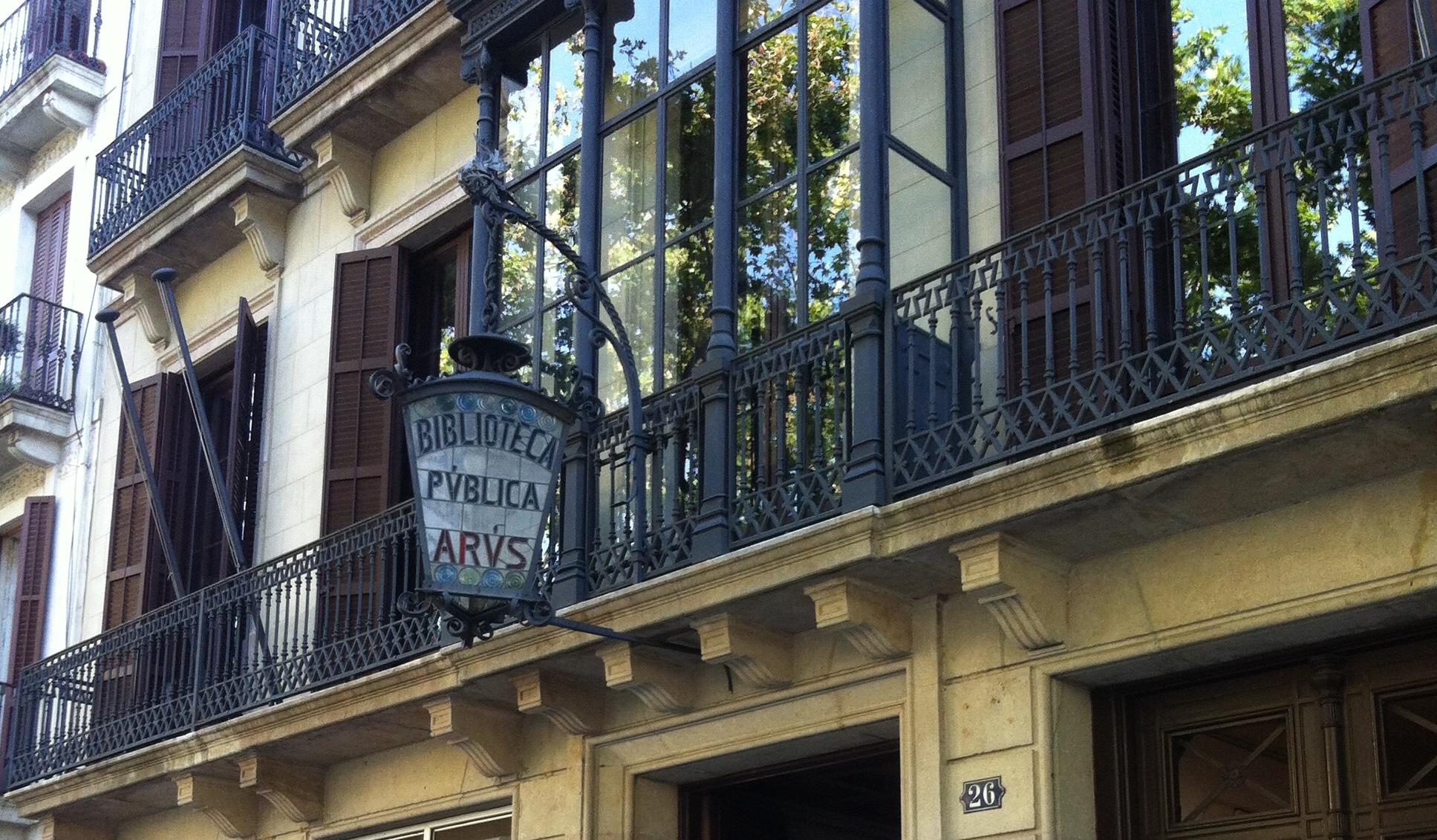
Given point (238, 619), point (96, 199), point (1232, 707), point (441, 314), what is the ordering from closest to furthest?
point (1232, 707)
point (238, 619)
point (441, 314)
point (96, 199)

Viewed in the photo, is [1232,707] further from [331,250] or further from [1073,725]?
[331,250]

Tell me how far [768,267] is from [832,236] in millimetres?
412

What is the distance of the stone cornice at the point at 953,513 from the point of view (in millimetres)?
6555

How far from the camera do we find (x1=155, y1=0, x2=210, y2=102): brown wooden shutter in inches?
679

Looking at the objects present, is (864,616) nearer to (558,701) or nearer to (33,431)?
(558,701)

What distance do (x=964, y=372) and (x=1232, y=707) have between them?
1.82m

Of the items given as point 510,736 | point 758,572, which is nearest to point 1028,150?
point 758,572

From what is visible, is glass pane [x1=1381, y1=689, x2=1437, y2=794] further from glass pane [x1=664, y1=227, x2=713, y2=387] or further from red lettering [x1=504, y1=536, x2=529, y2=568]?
glass pane [x1=664, y1=227, x2=713, y2=387]

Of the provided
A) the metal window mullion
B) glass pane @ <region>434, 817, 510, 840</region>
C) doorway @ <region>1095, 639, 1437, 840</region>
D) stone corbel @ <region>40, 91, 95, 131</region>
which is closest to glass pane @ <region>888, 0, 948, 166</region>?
the metal window mullion

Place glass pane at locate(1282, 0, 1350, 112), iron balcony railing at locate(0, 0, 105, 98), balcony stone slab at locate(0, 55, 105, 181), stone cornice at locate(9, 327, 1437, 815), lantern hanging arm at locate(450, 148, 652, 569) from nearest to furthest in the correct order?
stone cornice at locate(9, 327, 1437, 815) → glass pane at locate(1282, 0, 1350, 112) → lantern hanging arm at locate(450, 148, 652, 569) → balcony stone slab at locate(0, 55, 105, 181) → iron balcony railing at locate(0, 0, 105, 98)

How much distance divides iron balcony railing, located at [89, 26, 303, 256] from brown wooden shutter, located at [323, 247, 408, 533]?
156cm

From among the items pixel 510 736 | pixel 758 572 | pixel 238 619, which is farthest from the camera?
pixel 238 619

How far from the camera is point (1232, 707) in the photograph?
787 centimetres

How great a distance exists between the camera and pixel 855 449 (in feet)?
27.5
